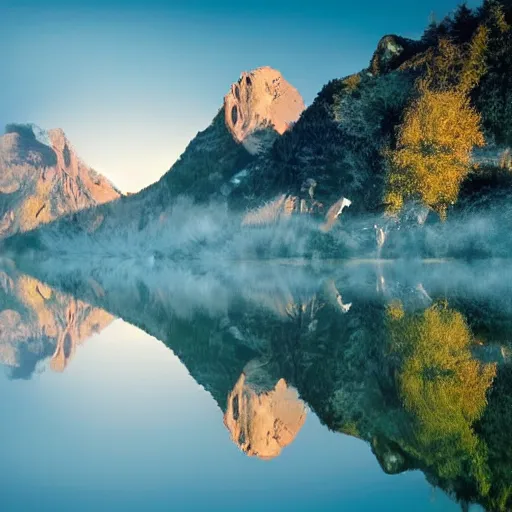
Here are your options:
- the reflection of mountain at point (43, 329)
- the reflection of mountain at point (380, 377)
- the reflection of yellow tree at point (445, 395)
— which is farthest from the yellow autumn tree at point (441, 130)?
the reflection of yellow tree at point (445, 395)

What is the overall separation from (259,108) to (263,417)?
163ft

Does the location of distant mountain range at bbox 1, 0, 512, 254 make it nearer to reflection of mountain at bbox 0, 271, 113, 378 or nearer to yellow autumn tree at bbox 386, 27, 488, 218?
yellow autumn tree at bbox 386, 27, 488, 218

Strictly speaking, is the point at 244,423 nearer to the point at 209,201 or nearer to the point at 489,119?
the point at 489,119

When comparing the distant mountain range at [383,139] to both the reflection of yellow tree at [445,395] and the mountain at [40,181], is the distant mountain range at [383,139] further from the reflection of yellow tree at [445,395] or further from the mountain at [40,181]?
the mountain at [40,181]

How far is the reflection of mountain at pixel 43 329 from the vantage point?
23.3 ft

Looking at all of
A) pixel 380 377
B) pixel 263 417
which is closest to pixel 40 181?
pixel 263 417

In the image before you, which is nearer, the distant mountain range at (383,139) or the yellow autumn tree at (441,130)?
the distant mountain range at (383,139)

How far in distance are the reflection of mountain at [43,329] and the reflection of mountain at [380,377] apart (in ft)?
4.21

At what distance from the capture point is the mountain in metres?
101

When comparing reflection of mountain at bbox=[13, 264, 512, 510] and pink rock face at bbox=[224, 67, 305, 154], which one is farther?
pink rock face at bbox=[224, 67, 305, 154]

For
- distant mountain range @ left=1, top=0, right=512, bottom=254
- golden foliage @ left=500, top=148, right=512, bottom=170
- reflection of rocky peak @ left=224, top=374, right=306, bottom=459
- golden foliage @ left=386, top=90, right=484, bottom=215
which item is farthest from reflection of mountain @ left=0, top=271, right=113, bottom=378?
golden foliage @ left=500, top=148, right=512, bottom=170

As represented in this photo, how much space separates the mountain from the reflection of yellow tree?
95141 millimetres

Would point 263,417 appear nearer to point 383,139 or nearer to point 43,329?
point 43,329

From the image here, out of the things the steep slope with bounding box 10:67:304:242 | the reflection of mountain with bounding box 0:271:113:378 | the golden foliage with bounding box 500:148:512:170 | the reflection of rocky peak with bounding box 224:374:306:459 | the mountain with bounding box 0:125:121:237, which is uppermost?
the mountain with bounding box 0:125:121:237
